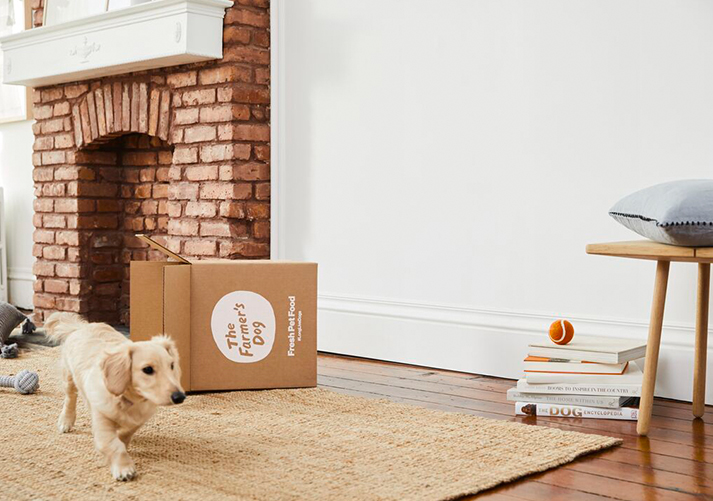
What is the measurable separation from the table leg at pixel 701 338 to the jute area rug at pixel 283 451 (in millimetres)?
357

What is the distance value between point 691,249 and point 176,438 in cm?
112

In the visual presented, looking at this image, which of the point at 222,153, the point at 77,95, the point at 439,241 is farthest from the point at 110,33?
the point at 439,241

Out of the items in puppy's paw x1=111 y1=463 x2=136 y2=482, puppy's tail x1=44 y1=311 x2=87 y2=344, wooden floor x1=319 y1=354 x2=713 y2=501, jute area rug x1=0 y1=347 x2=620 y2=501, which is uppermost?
puppy's tail x1=44 y1=311 x2=87 y2=344

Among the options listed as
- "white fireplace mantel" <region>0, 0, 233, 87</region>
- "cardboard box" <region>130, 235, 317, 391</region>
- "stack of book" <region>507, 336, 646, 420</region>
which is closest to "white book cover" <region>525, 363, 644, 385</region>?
"stack of book" <region>507, 336, 646, 420</region>

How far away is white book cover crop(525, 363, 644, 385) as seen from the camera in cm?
201

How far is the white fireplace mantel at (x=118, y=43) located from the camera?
3016 millimetres

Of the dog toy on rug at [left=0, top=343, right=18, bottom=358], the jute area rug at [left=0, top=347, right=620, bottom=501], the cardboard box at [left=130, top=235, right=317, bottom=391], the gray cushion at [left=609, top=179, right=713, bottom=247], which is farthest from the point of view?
the dog toy on rug at [left=0, top=343, right=18, bottom=358]

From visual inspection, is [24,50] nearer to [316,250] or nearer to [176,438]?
[316,250]

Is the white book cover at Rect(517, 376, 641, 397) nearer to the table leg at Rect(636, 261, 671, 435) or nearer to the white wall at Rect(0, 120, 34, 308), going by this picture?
the table leg at Rect(636, 261, 671, 435)

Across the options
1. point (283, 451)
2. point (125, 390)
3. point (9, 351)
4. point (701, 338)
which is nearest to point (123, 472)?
point (125, 390)

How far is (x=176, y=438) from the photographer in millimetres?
1780

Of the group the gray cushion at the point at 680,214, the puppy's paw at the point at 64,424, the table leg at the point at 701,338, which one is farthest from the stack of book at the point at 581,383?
the puppy's paw at the point at 64,424

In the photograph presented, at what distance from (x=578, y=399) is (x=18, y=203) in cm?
332

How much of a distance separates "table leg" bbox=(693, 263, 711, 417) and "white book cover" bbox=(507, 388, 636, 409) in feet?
0.52
